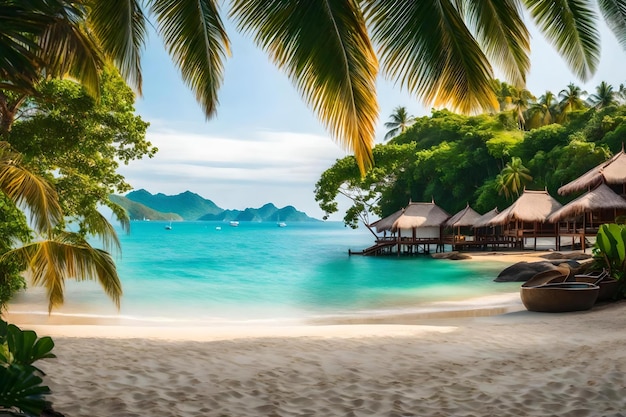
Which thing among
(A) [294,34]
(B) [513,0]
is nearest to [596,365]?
(B) [513,0]

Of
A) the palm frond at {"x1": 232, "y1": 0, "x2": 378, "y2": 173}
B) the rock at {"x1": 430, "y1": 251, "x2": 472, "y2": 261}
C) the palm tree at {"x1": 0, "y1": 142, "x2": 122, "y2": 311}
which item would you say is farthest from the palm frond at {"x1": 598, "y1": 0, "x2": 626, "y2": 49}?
the rock at {"x1": 430, "y1": 251, "x2": 472, "y2": 261}

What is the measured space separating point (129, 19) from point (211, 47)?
2.45 ft

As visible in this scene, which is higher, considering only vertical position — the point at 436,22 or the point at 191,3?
the point at 191,3

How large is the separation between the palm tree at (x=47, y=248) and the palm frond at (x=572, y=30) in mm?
5237

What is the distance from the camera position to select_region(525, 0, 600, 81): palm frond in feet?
15.9

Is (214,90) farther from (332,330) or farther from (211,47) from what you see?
(332,330)

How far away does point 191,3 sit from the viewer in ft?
15.4

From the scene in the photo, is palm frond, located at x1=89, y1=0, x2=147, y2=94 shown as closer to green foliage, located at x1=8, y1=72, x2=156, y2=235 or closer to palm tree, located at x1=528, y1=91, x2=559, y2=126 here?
green foliage, located at x1=8, y1=72, x2=156, y2=235

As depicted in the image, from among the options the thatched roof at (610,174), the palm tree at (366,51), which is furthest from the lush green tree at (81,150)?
the thatched roof at (610,174)

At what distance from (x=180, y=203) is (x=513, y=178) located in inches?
5688

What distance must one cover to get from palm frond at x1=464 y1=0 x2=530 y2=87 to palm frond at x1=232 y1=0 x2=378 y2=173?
1.13 m

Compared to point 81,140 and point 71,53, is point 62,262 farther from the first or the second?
point 81,140

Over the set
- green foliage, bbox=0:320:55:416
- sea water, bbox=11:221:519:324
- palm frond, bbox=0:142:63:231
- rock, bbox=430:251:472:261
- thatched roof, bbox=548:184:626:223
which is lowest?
sea water, bbox=11:221:519:324

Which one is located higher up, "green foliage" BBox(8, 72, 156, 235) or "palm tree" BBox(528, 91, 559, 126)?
"palm tree" BBox(528, 91, 559, 126)
